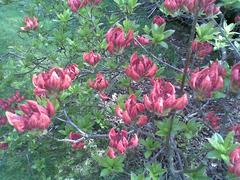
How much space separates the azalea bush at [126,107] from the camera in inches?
58.0

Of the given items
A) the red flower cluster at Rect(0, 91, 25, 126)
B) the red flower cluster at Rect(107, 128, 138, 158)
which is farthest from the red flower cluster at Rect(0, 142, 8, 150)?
the red flower cluster at Rect(107, 128, 138, 158)

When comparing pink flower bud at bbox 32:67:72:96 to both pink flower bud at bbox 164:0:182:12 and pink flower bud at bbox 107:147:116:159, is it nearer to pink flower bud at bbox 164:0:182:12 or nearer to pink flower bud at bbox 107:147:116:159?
pink flower bud at bbox 107:147:116:159

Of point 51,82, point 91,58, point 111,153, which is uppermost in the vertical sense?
point 51,82

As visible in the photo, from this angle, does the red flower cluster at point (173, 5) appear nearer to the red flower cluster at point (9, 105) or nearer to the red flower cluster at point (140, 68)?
the red flower cluster at point (140, 68)

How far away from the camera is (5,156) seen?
2.44m

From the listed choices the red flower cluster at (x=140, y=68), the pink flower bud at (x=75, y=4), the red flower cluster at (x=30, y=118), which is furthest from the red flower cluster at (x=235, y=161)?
the pink flower bud at (x=75, y=4)

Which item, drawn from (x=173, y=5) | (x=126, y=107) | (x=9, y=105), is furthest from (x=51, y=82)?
(x=9, y=105)

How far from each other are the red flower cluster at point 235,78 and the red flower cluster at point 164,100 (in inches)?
7.6

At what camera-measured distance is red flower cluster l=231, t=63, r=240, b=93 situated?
1.44 meters

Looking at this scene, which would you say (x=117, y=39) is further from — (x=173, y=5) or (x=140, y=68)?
(x=173, y=5)

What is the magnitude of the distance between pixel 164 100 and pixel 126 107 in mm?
197

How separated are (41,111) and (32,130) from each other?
0.26 feet

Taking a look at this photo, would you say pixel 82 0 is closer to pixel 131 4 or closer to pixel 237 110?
pixel 131 4

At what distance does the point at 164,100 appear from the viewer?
140 centimetres
